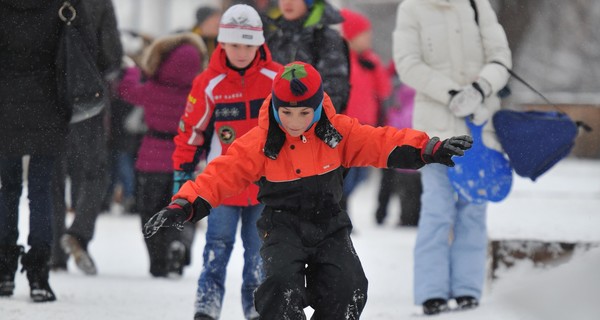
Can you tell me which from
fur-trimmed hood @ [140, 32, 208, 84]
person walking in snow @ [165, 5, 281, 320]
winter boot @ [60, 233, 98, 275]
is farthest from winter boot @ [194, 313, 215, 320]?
fur-trimmed hood @ [140, 32, 208, 84]

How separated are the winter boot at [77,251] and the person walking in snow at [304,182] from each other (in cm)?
323

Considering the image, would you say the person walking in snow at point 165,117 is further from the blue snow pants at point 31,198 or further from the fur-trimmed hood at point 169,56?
the blue snow pants at point 31,198

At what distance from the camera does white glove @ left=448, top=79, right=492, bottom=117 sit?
5945 millimetres

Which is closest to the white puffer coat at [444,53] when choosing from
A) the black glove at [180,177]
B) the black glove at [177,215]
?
the black glove at [180,177]

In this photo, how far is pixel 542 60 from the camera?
97.6ft

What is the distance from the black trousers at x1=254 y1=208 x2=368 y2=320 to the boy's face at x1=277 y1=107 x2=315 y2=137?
369 mm

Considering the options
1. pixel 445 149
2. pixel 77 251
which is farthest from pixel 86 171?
pixel 445 149

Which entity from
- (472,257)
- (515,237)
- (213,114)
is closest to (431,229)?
(472,257)

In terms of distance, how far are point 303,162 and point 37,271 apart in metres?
2.05

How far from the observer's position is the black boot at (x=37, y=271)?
5832 mm

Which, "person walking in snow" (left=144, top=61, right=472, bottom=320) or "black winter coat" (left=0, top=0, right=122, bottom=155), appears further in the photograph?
"black winter coat" (left=0, top=0, right=122, bottom=155)

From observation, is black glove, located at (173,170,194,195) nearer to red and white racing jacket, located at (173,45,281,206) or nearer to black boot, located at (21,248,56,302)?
red and white racing jacket, located at (173,45,281,206)

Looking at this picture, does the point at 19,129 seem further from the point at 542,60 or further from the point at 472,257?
the point at 542,60

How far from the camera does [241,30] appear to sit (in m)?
5.55
